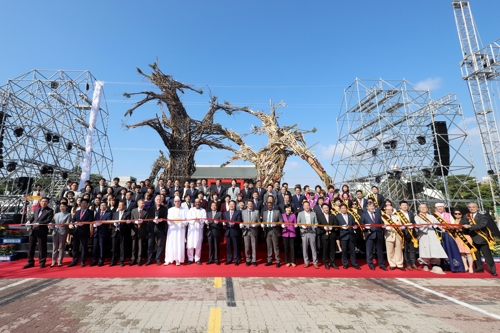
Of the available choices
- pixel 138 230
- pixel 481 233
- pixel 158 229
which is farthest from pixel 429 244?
pixel 138 230

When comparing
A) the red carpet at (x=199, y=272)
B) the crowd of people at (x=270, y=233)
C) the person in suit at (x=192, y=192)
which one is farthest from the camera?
the person in suit at (x=192, y=192)

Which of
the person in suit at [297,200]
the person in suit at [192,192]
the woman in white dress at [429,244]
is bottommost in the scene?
the woman in white dress at [429,244]

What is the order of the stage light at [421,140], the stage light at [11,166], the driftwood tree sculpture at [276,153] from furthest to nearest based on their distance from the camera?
the stage light at [421,140] < the stage light at [11,166] < the driftwood tree sculpture at [276,153]

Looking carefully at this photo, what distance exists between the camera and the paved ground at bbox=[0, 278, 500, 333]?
10.2 feet

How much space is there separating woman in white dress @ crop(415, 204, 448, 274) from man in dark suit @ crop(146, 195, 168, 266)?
6415mm

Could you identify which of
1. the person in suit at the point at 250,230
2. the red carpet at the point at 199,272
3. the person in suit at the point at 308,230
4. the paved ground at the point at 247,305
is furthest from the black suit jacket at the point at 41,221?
the person in suit at the point at 308,230

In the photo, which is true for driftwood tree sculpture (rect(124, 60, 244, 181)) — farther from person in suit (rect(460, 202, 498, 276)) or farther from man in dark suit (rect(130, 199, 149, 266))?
person in suit (rect(460, 202, 498, 276))

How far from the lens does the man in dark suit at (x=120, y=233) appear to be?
6203 mm

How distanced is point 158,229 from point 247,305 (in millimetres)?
3482

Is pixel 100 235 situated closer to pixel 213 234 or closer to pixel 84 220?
pixel 84 220

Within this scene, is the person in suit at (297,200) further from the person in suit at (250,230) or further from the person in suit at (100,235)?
the person in suit at (100,235)

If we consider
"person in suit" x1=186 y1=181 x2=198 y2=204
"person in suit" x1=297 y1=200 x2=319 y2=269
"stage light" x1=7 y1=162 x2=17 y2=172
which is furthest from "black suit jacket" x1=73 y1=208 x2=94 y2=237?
"stage light" x1=7 y1=162 x2=17 y2=172

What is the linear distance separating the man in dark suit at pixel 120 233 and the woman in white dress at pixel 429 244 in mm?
7314

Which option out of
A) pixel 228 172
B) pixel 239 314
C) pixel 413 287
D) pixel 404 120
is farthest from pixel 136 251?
pixel 404 120
